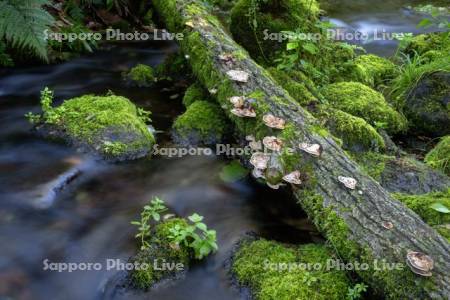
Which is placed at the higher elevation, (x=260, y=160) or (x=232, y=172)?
(x=260, y=160)

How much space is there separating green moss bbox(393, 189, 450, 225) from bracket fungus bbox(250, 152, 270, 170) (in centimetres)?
121

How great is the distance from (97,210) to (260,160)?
1.63 metres

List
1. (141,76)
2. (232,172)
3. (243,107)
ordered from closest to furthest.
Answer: (243,107) → (232,172) → (141,76)

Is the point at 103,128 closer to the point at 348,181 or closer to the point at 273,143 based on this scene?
the point at 273,143

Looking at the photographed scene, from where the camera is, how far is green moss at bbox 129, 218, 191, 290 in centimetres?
376

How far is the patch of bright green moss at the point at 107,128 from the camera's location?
211 inches

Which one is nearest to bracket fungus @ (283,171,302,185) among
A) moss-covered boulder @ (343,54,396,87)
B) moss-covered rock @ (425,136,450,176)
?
moss-covered rock @ (425,136,450,176)

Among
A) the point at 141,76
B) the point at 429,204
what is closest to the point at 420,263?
the point at 429,204

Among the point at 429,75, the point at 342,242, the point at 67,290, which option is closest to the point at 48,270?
the point at 67,290

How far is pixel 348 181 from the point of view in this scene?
3.93m

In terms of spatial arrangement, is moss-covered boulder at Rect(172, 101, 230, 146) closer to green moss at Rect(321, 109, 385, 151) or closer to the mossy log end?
the mossy log end

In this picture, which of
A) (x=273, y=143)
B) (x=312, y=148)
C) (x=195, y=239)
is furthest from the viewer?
(x=273, y=143)

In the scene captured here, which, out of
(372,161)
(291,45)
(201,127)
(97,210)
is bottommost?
(97,210)

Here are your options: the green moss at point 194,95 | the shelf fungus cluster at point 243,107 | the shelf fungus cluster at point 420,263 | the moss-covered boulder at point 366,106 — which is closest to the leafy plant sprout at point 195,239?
the shelf fungus cluster at point 243,107
